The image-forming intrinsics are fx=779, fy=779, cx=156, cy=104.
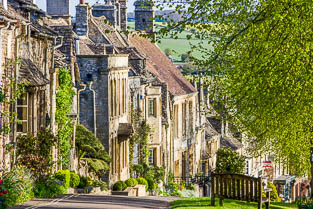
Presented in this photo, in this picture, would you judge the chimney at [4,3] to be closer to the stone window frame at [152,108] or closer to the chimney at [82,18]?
the chimney at [82,18]

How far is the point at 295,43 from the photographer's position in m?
22.0

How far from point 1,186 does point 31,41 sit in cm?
804

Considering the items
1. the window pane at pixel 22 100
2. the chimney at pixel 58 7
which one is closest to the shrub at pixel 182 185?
the chimney at pixel 58 7

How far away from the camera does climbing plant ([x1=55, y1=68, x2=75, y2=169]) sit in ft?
100

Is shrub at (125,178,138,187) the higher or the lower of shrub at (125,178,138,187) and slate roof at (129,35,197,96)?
the lower

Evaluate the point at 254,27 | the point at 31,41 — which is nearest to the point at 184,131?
the point at 31,41

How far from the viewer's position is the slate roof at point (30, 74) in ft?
82.7

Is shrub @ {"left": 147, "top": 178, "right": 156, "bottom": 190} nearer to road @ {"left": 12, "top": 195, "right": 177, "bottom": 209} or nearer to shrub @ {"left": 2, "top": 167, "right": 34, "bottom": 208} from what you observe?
road @ {"left": 12, "top": 195, "right": 177, "bottom": 209}

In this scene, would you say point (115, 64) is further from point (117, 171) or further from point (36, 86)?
point (36, 86)

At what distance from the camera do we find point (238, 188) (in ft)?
70.6

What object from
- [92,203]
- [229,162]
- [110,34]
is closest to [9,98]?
[92,203]

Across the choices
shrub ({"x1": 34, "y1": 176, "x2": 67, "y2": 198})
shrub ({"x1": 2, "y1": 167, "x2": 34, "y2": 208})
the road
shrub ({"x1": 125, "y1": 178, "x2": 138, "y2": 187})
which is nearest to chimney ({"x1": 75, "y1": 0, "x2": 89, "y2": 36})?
shrub ({"x1": 125, "y1": 178, "x2": 138, "y2": 187})

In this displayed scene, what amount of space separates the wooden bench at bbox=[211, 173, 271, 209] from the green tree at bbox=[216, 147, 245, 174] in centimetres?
3628

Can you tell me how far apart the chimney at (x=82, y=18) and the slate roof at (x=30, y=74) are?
48.0ft
